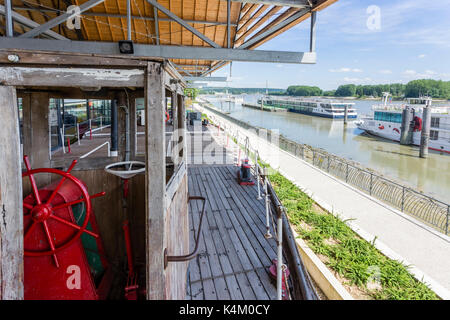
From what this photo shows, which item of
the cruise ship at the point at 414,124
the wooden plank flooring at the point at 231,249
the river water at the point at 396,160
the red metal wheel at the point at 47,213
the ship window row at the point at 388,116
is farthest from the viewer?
the ship window row at the point at 388,116

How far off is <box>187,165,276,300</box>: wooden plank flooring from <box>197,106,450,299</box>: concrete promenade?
10.4 ft

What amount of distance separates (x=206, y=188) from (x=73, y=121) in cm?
663

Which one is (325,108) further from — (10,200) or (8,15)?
(10,200)

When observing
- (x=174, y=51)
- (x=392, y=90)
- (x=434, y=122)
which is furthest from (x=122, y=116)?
(x=392, y=90)

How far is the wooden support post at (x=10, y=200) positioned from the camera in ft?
5.82

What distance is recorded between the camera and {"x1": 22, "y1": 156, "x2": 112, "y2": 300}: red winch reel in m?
2.55

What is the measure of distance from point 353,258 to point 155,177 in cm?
572

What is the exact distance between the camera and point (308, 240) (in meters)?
7.06

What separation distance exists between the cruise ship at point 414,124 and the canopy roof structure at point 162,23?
3031cm

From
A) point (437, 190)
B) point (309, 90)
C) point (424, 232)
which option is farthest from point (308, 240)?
point (309, 90)

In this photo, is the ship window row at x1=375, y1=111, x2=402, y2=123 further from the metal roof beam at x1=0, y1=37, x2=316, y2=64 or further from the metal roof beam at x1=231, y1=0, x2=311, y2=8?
the metal roof beam at x1=231, y1=0, x2=311, y2=8

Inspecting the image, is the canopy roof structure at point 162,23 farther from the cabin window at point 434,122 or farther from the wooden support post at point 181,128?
the cabin window at point 434,122

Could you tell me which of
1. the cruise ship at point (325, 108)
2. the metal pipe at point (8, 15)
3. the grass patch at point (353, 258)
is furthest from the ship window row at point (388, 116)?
the metal pipe at point (8, 15)
